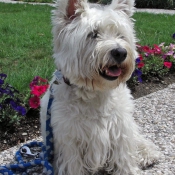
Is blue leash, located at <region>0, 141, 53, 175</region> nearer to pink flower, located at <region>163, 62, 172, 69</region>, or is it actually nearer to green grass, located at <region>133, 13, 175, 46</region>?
pink flower, located at <region>163, 62, 172, 69</region>

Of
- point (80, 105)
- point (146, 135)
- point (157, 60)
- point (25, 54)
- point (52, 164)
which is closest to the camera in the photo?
point (80, 105)

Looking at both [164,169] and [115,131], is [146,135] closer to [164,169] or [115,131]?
[164,169]

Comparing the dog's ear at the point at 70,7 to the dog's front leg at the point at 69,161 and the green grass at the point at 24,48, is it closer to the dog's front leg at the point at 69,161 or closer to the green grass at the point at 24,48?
the dog's front leg at the point at 69,161

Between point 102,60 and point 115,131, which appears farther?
point 115,131

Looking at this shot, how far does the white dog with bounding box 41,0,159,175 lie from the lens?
123 inches

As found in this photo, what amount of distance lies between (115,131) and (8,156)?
1318 mm

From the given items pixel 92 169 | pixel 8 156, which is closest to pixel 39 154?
pixel 8 156

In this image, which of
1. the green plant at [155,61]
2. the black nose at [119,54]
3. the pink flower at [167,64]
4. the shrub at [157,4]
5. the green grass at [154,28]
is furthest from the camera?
the shrub at [157,4]

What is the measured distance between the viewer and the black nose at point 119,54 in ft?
9.79

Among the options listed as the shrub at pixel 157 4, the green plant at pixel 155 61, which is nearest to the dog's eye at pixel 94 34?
the green plant at pixel 155 61

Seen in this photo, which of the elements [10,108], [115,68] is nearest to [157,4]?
[10,108]

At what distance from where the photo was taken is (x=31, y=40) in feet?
26.2

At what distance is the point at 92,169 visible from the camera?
11.3 ft

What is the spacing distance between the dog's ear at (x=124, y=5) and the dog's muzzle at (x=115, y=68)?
52cm
